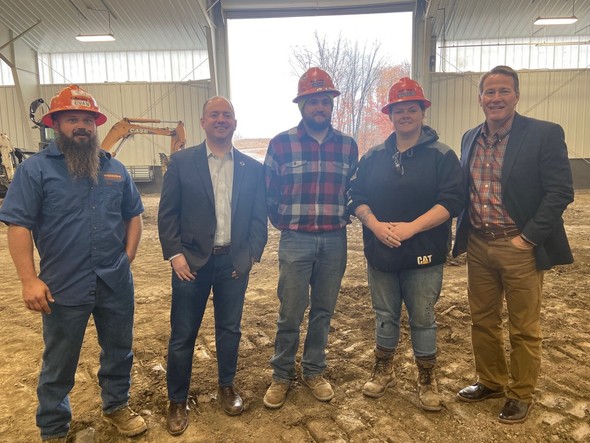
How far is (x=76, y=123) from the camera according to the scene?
2.44 metres

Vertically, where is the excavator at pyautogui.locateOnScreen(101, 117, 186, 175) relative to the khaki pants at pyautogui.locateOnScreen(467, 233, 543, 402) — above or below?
A: above

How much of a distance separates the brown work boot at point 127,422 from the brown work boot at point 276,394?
0.78 m

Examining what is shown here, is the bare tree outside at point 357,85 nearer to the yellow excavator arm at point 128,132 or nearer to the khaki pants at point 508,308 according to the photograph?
the yellow excavator arm at point 128,132

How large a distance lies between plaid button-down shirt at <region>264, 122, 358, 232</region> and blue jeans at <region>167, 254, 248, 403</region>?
0.51 m

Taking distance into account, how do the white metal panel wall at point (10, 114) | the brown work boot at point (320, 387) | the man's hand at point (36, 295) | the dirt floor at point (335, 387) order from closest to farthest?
1. the man's hand at point (36, 295)
2. the dirt floor at point (335, 387)
3. the brown work boot at point (320, 387)
4. the white metal panel wall at point (10, 114)

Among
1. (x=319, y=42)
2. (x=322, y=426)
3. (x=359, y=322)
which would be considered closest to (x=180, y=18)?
(x=319, y=42)

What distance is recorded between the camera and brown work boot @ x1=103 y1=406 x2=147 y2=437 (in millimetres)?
2635

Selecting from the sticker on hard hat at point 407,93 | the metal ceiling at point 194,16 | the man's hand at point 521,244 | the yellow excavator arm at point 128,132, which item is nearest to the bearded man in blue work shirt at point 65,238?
the sticker on hard hat at point 407,93

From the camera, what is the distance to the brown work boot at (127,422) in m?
2.63

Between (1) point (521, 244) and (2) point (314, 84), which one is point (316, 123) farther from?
(1) point (521, 244)

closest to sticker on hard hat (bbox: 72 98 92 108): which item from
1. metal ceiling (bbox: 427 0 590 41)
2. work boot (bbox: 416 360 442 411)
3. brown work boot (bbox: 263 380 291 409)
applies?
brown work boot (bbox: 263 380 291 409)

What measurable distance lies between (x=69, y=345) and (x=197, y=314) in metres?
0.72

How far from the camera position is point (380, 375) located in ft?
10.0

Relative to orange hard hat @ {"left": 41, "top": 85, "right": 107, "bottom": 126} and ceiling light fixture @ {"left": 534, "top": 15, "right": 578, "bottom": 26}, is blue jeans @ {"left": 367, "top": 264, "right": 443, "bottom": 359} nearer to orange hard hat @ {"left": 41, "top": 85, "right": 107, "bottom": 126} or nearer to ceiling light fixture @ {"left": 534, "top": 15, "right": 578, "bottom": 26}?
orange hard hat @ {"left": 41, "top": 85, "right": 107, "bottom": 126}
